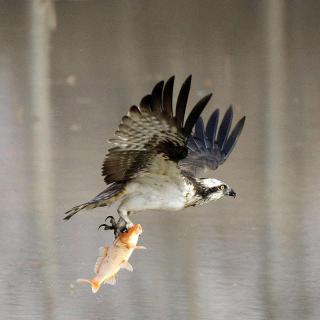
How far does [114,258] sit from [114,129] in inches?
169

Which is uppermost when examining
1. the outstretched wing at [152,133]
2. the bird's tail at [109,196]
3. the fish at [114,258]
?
the outstretched wing at [152,133]

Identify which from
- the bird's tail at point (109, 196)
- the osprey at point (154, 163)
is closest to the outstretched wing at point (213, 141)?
the osprey at point (154, 163)

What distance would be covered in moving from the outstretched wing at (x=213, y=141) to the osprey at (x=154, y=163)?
0.29 m

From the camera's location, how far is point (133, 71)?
43.0ft

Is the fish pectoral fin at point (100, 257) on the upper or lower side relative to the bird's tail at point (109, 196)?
lower

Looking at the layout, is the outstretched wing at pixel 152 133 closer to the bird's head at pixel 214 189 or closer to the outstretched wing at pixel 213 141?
the bird's head at pixel 214 189

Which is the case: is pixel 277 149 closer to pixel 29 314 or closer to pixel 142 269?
pixel 142 269

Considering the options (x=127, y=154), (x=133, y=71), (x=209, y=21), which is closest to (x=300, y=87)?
(x=133, y=71)

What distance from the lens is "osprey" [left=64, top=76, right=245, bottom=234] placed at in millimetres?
6301

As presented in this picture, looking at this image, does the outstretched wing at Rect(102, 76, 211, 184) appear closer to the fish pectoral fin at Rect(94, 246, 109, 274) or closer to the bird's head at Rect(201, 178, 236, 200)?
the fish pectoral fin at Rect(94, 246, 109, 274)

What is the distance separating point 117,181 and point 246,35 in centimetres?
818

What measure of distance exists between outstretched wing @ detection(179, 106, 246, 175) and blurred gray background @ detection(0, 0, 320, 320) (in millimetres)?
496

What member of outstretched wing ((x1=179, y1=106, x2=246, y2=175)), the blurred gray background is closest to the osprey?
outstretched wing ((x1=179, y1=106, x2=246, y2=175))

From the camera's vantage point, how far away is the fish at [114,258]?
6648 mm
